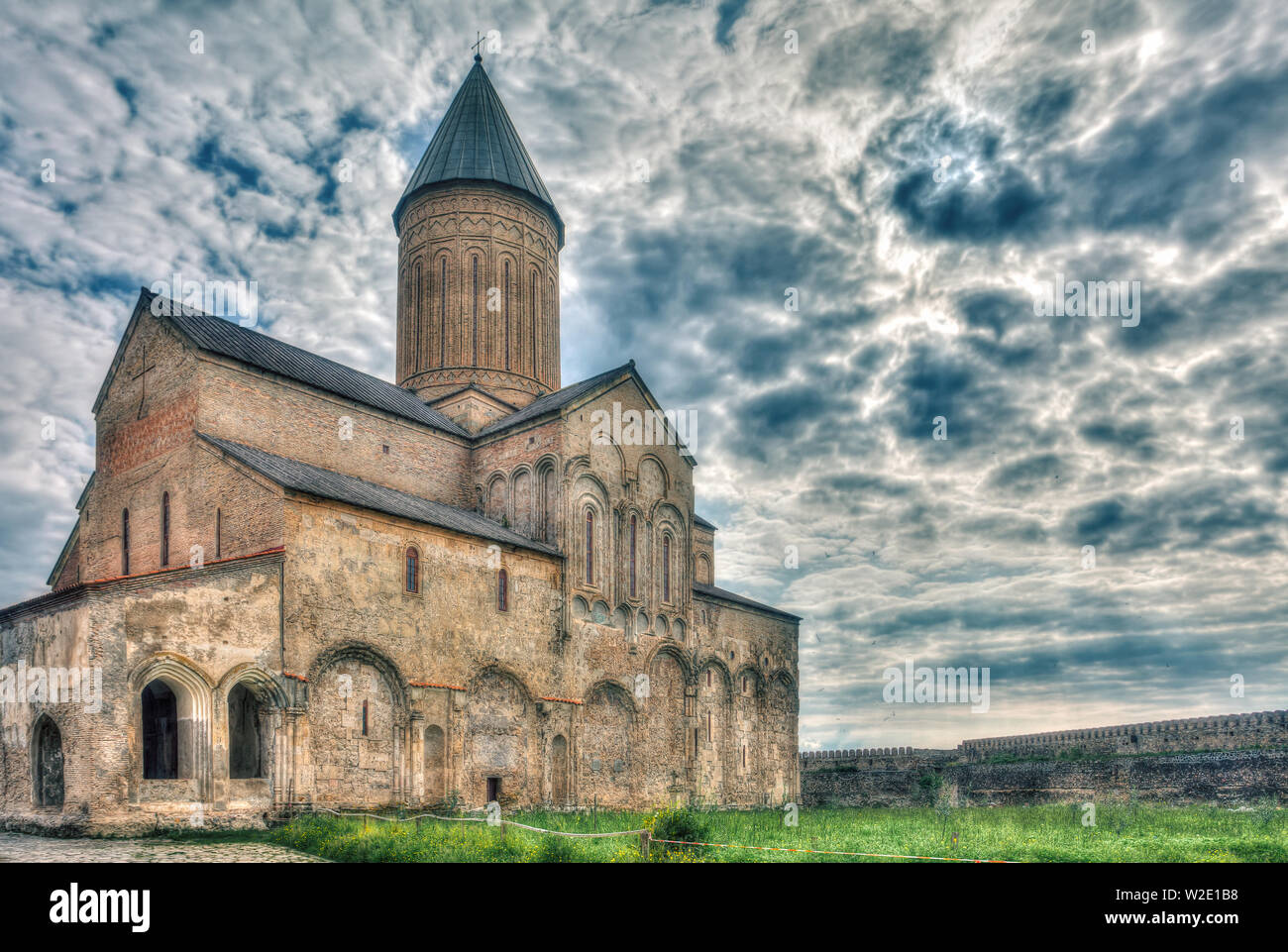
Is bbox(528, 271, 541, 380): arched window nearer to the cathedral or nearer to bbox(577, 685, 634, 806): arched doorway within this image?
the cathedral

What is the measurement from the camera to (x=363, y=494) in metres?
21.8

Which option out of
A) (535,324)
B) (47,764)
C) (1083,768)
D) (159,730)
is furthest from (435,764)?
(1083,768)

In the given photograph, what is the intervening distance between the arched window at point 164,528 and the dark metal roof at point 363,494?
2.05 metres

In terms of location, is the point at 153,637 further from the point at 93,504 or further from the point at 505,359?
the point at 505,359

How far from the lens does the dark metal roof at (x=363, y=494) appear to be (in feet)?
66.2

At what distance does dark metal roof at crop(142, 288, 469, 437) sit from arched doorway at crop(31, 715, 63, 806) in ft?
29.0

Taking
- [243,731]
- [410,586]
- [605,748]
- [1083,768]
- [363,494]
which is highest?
[363,494]

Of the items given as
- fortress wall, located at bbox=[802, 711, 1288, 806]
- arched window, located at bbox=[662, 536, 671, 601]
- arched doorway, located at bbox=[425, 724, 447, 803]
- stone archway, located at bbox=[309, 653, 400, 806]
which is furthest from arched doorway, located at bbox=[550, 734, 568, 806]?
fortress wall, located at bbox=[802, 711, 1288, 806]

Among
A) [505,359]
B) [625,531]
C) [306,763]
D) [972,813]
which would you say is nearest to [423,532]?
[306,763]

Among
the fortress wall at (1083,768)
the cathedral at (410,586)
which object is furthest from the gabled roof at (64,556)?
the fortress wall at (1083,768)

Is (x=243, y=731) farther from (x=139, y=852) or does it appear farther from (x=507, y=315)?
(x=507, y=315)

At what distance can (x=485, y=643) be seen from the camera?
22.7 m

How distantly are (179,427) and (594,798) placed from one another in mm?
13369

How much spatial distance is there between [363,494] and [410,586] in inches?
93.9
